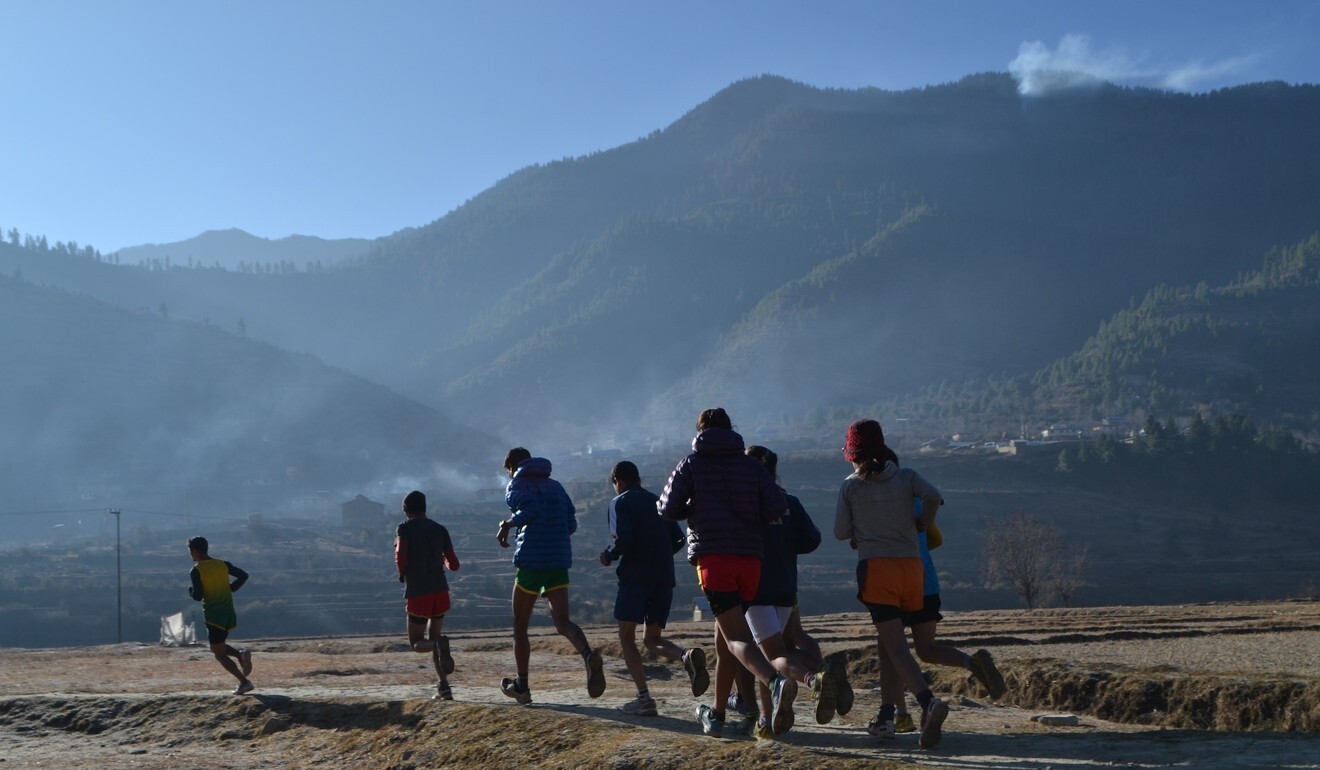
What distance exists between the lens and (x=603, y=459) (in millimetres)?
152250

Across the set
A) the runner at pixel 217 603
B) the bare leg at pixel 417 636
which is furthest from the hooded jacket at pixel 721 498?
the runner at pixel 217 603

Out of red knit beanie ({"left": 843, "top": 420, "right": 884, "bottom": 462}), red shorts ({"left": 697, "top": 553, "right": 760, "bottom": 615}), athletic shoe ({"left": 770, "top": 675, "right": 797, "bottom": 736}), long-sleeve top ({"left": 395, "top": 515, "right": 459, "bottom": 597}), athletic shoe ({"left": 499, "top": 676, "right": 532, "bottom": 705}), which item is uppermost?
red knit beanie ({"left": 843, "top": 420, "right": 884, "bottom": 462})

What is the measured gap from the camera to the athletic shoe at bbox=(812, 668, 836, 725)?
302 inches

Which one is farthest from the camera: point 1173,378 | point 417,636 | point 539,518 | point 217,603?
point 1173,378

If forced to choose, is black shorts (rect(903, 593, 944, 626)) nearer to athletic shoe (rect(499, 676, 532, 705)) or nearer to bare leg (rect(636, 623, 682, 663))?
bare leg (rect(636, 623, 682, 663))

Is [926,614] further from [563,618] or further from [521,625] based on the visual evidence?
[521,625]

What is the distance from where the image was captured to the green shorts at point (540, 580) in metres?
10.5

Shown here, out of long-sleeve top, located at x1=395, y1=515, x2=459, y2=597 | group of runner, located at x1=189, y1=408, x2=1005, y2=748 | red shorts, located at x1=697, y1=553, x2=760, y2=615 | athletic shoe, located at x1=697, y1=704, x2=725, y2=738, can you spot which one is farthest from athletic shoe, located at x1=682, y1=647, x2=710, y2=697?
long-sleeve top, located at x1=395, y1=515, x2=459, y2=597

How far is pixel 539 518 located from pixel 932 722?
13.0ft

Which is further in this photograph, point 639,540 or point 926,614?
point 639,540

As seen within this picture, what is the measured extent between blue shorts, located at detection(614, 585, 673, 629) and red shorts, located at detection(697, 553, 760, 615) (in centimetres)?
146

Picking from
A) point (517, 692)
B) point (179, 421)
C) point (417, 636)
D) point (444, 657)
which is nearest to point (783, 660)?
point (517, 692)

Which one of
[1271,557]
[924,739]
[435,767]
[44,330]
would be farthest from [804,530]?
[44,330]

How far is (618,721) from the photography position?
920 centimetres
